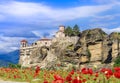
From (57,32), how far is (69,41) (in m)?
60.7

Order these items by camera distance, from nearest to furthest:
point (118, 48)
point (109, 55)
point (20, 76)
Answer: point (20, 76)
point (118, 48)
point (109, 55)

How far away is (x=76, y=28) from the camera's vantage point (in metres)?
144

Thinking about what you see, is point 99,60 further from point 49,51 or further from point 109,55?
point 49,51

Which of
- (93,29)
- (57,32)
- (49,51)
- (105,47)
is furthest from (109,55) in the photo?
(57,32)

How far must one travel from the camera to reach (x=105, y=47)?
112 metres

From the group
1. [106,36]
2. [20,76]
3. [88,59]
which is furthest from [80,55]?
[20,76]

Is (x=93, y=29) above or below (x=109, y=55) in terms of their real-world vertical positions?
above

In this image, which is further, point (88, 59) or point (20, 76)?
point (88, 59)

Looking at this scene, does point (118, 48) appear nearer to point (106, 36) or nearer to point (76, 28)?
point (106, 36)

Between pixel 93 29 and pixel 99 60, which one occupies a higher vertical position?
pixel 93 29

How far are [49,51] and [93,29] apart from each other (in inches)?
686

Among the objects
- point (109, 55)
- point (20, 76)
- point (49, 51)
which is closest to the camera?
point (20, 76)

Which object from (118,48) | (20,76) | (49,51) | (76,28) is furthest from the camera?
(76,28)

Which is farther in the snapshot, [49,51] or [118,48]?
[49,51]
